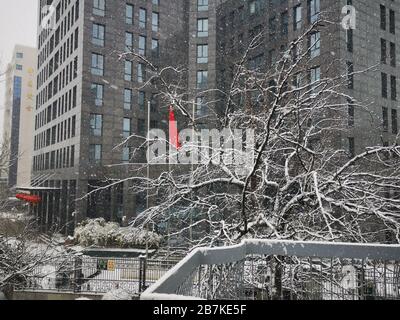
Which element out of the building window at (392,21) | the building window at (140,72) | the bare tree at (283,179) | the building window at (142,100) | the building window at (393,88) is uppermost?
the building window at (392,21)

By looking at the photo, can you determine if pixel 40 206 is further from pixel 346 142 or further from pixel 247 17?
pixel 346 142

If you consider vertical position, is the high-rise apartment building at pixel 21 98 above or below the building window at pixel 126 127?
above

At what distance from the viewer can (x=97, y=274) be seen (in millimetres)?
18594

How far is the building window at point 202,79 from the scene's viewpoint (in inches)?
1508

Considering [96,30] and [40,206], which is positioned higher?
[96,30]

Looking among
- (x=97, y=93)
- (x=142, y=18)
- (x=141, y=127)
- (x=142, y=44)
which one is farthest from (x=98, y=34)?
(x=141, y=127)

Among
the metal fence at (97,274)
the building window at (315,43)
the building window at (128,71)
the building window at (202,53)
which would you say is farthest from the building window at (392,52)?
the metal fence at (97,274)

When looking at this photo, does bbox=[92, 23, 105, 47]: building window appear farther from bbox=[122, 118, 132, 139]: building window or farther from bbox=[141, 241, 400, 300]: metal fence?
bbox=[141, 241, 400, 300]: metal fence

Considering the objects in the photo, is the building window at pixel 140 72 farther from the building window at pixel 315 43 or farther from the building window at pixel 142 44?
the building window at pixel 315 43

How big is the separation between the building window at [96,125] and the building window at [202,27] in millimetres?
12864
